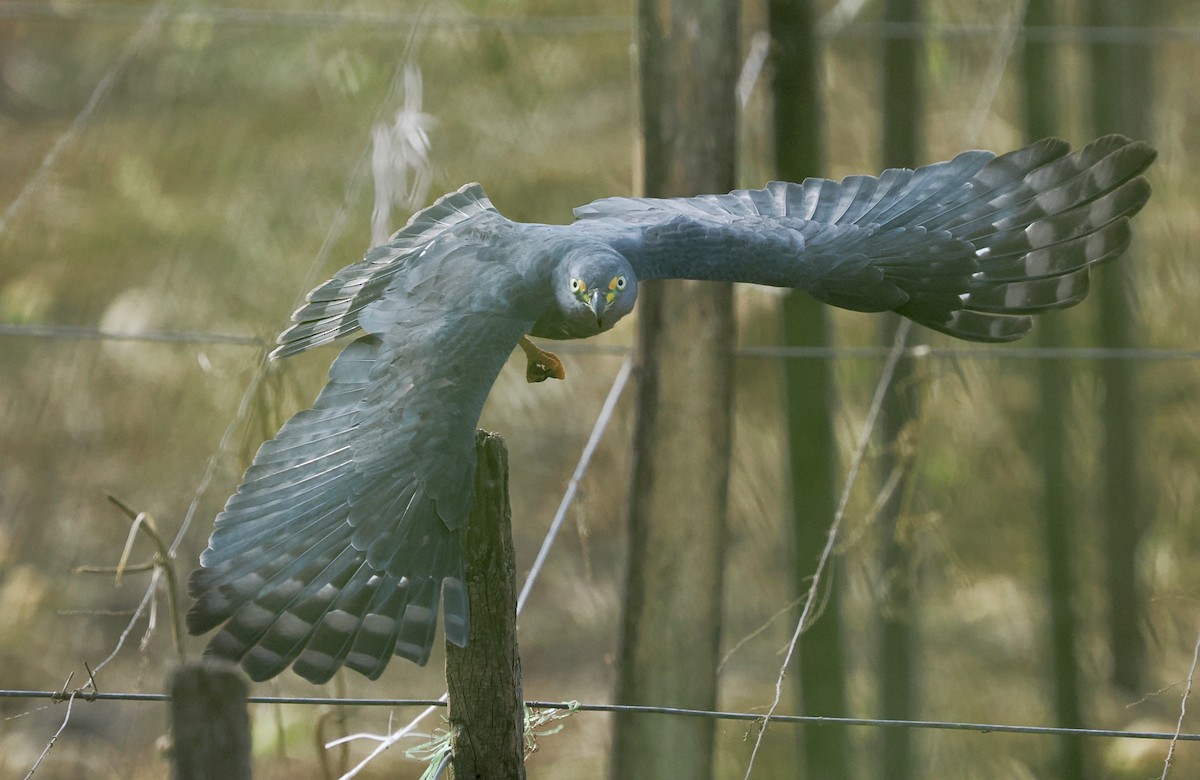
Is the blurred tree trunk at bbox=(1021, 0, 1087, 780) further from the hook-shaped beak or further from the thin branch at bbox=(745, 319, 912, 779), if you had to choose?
the hook-shaped beak

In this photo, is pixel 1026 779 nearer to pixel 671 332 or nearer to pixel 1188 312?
pixel 1188 312

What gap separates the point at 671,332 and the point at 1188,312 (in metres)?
4.15

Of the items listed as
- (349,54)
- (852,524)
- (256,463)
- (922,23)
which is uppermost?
(349,54)

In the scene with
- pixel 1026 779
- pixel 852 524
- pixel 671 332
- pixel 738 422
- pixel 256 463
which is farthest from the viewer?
pixel 738 422

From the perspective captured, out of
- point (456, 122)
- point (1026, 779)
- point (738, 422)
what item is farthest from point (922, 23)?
point (1026, 779)

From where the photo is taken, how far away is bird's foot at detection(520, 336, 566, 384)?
3018 mm

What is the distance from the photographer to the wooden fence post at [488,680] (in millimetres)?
2080

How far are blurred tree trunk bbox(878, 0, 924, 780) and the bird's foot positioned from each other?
4.86ft

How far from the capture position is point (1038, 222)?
9.60ft

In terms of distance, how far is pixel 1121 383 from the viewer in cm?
589

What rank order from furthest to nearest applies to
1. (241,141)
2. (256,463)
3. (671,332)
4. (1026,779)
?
(241,141) → (1026,779) → (671,332) → (256,463)

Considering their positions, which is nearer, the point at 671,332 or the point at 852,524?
the point at 671,332

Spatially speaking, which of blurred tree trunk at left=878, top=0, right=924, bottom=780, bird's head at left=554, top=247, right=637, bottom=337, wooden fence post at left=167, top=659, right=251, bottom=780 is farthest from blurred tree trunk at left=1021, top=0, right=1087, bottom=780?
wooden fence post at left=167, top=659, right=251, bottom=780

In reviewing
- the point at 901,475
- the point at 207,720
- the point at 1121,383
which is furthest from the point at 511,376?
the point at 207,720
